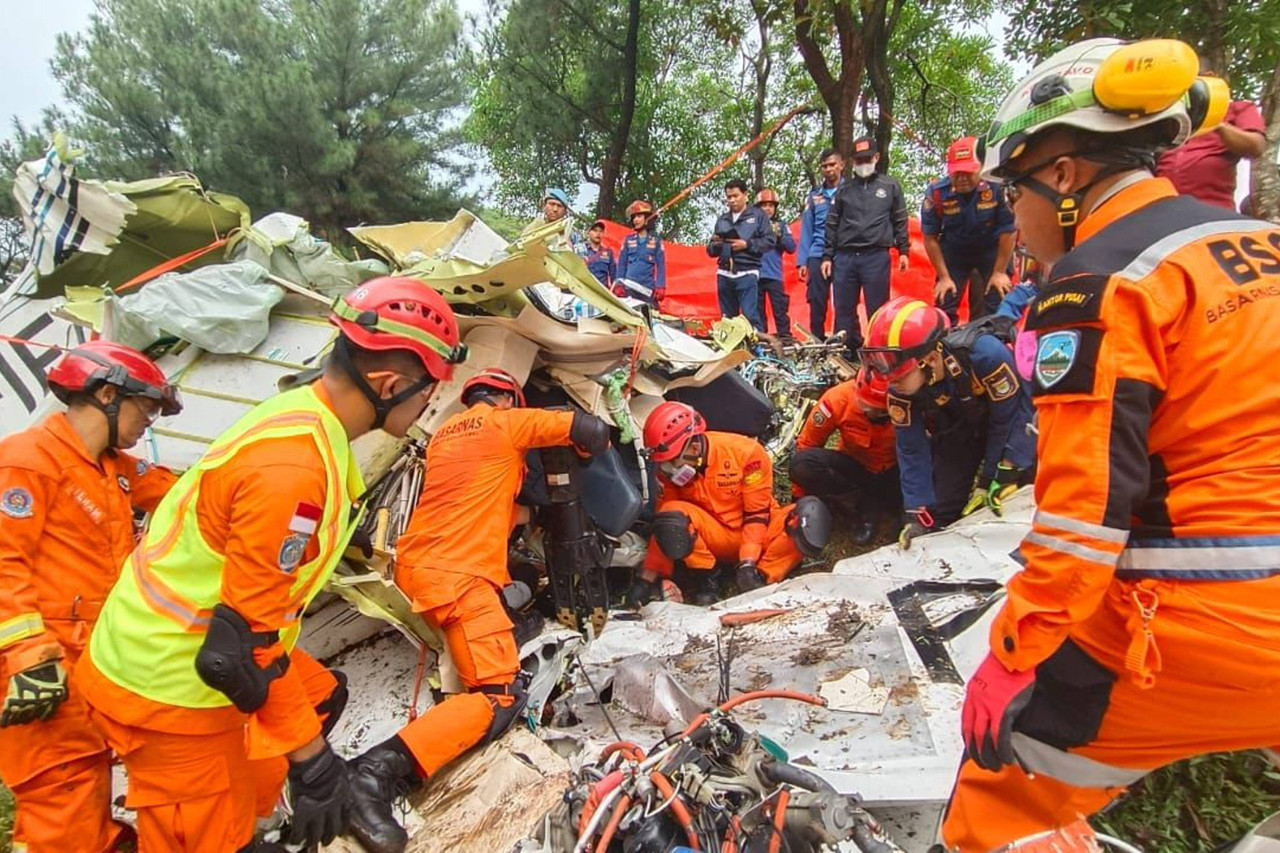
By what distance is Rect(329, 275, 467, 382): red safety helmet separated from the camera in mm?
2082

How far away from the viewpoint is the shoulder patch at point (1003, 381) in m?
3.91

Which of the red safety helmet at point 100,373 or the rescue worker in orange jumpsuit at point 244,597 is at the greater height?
the red safety helmet at point 100,373

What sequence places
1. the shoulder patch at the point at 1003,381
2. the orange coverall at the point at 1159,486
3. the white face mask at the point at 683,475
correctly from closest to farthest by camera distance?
1. the orange coverall at the point at 1159,486
2. the shoulder patch at the point at 1003,381
3. the white face mask at the point at 683,475

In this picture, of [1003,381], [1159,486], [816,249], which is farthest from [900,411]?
[816,249]

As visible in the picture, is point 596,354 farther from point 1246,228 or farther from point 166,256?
point 1246,228

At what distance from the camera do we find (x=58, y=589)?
2.73 m

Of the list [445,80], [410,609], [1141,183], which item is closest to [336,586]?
[410,609]

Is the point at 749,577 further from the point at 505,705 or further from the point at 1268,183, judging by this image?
the point at 1268,183

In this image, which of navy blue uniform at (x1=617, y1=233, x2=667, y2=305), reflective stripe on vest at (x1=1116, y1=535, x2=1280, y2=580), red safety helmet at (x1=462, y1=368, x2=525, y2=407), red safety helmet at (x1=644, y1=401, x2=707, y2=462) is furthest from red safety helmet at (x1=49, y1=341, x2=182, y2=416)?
navy blue uniform at (x1=617, y1=233, x2=667, y2=305)

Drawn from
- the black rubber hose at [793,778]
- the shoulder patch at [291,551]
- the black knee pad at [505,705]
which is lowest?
the black knee pad at [505,705]

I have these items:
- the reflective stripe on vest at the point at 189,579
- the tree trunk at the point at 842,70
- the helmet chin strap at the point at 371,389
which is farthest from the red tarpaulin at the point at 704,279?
the reflective stripe on vest at the point at 189,579

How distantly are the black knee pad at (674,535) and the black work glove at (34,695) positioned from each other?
9.36ft

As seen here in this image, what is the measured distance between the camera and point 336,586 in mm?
3529

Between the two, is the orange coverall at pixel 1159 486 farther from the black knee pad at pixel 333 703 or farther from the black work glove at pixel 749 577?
the black work glove at pixel 749 577
